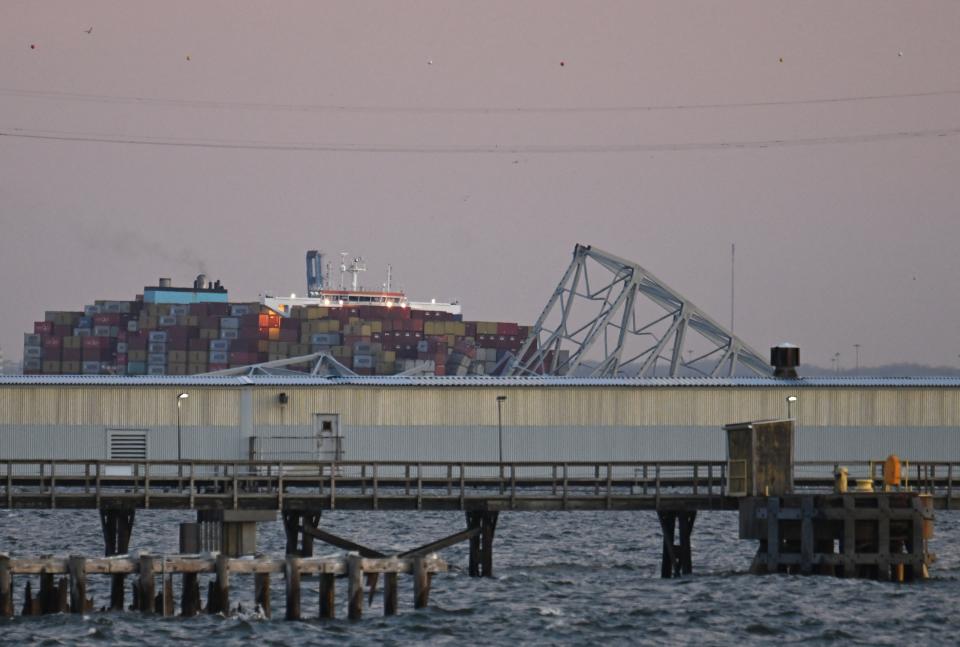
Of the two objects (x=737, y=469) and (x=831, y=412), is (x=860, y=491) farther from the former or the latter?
(x=831, y=412)

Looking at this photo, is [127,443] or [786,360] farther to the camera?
[786,360]

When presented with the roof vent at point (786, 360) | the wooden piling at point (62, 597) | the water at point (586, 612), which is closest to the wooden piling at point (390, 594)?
the water at point (586, 612)

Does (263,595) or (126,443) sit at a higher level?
(126,443)

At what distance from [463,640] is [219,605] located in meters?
6.04

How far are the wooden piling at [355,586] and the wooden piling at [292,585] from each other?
47.9 inches

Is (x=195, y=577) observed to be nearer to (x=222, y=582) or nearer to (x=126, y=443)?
(x=222, y=582)

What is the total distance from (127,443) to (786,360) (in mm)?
29139

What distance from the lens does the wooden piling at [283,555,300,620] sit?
132 ft

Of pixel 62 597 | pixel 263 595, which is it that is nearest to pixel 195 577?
pixel 263 595

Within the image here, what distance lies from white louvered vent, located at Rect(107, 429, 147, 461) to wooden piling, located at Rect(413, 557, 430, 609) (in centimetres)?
2893

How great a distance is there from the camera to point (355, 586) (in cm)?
4116

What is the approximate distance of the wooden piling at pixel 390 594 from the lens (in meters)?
42.5

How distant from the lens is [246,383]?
7025 cm

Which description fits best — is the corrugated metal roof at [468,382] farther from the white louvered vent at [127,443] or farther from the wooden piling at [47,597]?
the wooden piling at [47,597]
